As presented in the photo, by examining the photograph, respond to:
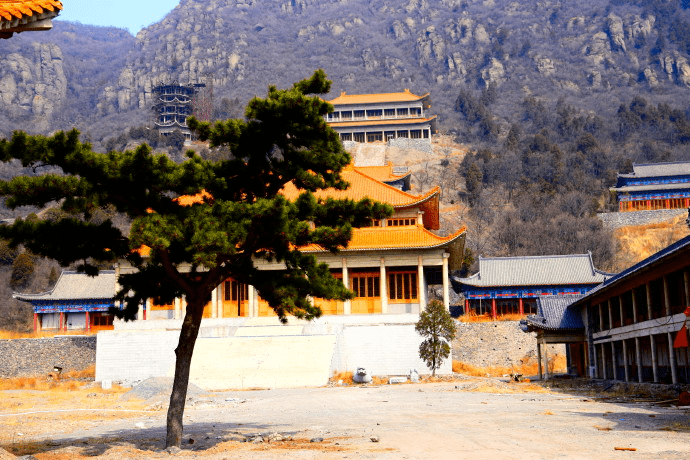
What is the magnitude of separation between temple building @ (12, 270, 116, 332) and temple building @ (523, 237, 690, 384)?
3394cm

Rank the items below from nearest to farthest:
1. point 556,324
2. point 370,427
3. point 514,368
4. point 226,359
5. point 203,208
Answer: point 203,208 < point 370,427 < point 556,324 < point 226,359 < point 514,368

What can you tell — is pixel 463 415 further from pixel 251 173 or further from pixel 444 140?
pixel 444 140

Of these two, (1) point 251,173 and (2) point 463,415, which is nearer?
(1) point 251,173

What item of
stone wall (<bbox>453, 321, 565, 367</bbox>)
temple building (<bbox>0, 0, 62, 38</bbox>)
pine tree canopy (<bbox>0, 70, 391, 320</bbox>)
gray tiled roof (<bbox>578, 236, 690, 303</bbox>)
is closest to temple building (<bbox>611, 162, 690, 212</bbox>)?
stone wall (<bbox>453, 321, 565, 367</bbox>)

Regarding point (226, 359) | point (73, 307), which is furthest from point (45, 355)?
point (226, 359)

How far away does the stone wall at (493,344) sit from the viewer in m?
40.8

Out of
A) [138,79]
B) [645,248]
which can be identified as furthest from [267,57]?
[645,248]

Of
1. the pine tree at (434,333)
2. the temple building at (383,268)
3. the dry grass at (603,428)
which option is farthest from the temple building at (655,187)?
the dry grass at (603,428)

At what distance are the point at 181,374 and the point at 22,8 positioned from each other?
7117 millimetres

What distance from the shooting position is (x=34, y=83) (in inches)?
6201

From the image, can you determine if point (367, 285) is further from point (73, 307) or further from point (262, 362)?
point (73, 307)

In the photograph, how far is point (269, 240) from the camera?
551 inches

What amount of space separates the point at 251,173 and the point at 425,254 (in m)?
24.4

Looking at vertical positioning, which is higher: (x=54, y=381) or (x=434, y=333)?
(x=434, y=333)
